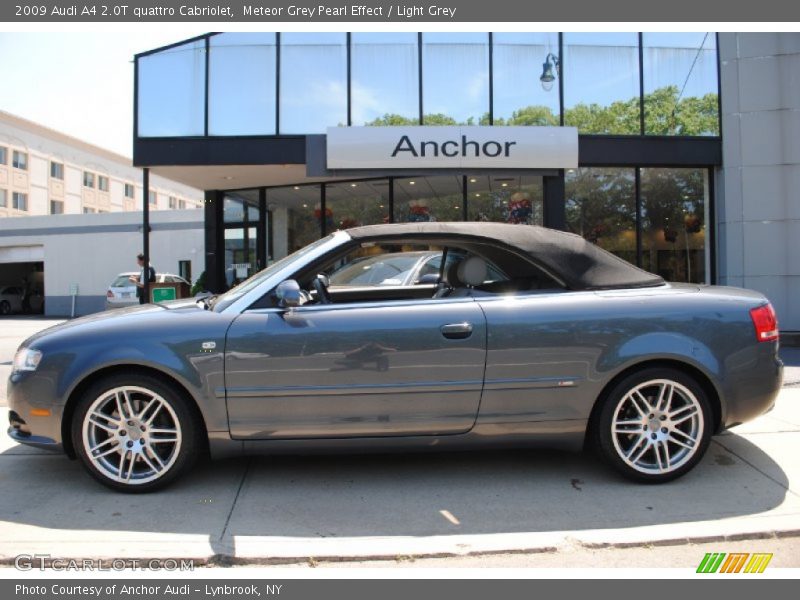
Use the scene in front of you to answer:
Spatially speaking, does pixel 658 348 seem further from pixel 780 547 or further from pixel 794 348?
pixel 794 348

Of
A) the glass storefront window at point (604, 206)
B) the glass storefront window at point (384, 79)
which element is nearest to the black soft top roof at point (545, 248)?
the glass storefront window at point (604, 206)

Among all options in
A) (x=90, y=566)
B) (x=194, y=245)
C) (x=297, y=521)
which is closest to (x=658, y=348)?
(x=297, y=521)

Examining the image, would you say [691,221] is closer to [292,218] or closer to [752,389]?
[292,218]

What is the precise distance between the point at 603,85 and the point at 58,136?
145ft

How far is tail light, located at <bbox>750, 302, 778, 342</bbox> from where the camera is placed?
371 cm

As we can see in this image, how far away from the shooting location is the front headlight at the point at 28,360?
3.55 metres

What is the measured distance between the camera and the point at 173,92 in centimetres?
1227

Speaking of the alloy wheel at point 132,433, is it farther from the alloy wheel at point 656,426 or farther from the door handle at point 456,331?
the alloy wheel at point 656,426

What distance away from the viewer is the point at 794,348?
978 cm

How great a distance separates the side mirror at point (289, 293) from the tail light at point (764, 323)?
9.21 ft

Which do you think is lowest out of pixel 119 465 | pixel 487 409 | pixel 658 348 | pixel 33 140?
pixel 119 465

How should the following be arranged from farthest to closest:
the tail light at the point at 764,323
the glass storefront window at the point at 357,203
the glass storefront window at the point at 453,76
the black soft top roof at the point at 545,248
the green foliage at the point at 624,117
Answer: the glass storefront window at the point at 357,203, the glass storefront window at the point at 453,76, the green foliage at the point at 624,117, the black soft top roof at the point at 545,248, the tail light at the point at 764,323

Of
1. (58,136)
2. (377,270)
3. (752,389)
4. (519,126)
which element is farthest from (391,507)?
(58,136)

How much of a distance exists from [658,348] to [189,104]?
11.3m
